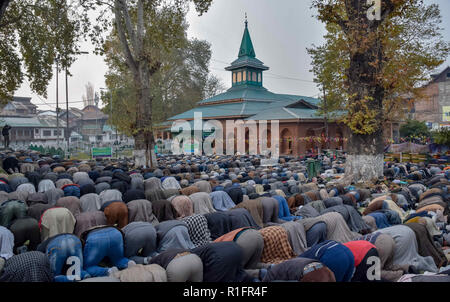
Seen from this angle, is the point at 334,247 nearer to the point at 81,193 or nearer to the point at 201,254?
the point at 201,254

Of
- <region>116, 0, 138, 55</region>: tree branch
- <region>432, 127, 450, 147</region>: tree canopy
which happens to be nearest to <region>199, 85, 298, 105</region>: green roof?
<region>432, 127, 450, 147</region>: tree canopy

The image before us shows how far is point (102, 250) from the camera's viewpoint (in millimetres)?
5492


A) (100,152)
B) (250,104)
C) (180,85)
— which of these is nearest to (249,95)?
(250,104)

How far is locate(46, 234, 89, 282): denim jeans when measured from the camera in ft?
16.4

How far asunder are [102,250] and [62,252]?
630 mm

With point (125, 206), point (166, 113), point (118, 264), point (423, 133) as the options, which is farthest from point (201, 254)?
point (166, 113)

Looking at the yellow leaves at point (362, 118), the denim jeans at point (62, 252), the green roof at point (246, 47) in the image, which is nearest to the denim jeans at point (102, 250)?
the denim jeans at point (62, 252)

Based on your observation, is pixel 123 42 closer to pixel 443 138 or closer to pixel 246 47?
pixel 443 138

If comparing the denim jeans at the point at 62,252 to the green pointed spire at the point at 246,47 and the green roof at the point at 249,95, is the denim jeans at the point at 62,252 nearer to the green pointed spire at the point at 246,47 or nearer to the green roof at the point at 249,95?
the green roof at the point at 249,95

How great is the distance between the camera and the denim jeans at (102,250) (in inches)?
211

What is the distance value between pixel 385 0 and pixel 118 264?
40.3ft

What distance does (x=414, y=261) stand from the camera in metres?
5.52

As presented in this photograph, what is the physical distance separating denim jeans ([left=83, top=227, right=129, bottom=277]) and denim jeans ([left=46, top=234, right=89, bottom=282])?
0.13 meters

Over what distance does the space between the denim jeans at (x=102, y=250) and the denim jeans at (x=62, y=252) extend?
132mm
